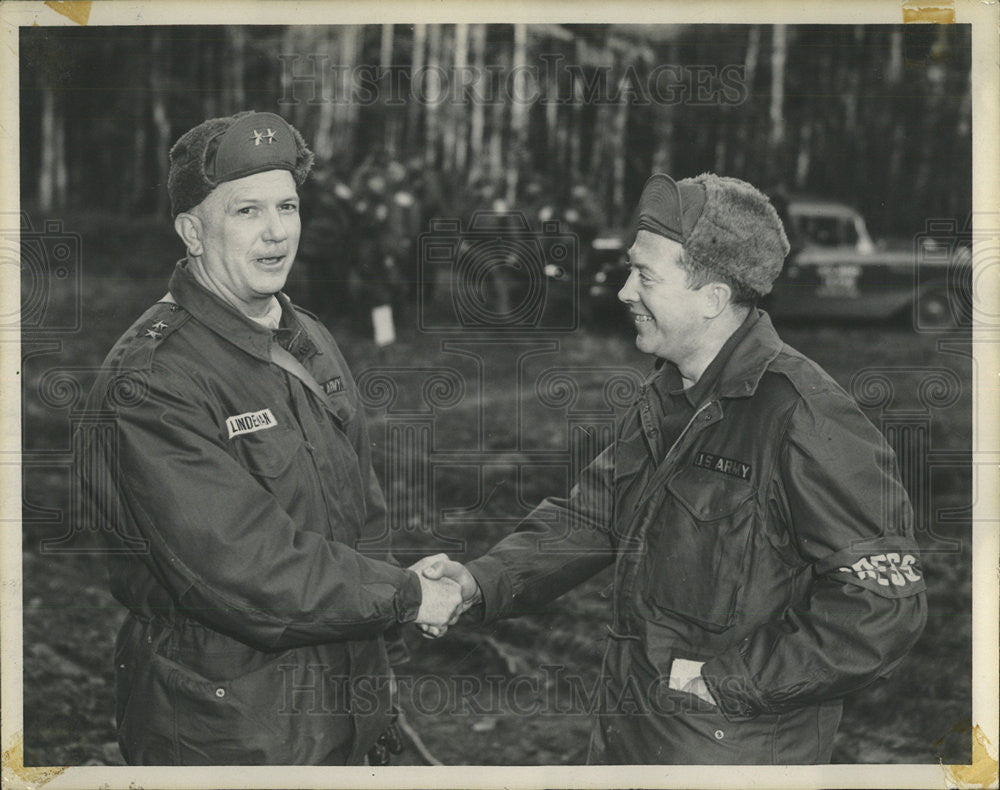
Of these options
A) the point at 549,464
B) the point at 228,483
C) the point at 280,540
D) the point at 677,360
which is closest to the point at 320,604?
the point at 280,540

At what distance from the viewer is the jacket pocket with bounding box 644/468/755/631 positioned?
3201 mm

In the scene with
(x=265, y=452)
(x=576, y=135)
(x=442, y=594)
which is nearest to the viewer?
(x=265, y=452)

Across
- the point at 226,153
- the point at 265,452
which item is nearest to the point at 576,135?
the point at 226,153

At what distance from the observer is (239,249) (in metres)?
3.62

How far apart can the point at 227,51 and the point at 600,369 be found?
1879 mm

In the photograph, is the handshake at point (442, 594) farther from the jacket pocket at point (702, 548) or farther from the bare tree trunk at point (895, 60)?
the bare tree trunk at point (895, 60)

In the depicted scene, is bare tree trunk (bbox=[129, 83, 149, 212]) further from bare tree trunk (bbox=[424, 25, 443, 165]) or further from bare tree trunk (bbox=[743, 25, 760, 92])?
bare tree trunk (bbox=[743, 25, 760, 92])

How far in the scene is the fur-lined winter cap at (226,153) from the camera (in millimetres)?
3611

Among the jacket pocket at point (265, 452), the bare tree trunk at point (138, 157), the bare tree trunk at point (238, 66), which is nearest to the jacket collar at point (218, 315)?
the jacket pocket at point (265, 452)

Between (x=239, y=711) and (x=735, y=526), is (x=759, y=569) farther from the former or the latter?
(x=239, y=711)

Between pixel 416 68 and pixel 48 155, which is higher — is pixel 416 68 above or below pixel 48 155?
above

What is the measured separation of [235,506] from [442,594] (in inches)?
33.9

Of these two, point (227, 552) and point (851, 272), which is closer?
point (227, 552)

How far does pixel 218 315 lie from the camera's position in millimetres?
3533
